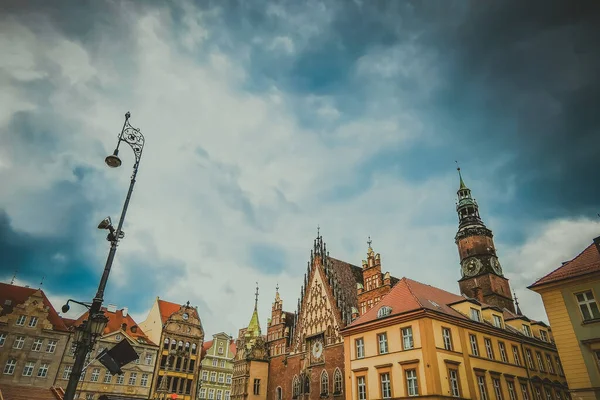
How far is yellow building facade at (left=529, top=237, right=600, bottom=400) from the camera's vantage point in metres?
20.7

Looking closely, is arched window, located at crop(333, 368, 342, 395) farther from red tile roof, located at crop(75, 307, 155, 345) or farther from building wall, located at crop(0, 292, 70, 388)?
building wall, located at crop(0, 292, 70, 388)

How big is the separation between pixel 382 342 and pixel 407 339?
8.03ft

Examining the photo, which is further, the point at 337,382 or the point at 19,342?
the point at 19,342

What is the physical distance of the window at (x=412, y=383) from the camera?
2580 centimetres

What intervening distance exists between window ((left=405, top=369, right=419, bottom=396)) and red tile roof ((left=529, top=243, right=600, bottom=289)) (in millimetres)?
9709

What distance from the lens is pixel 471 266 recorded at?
180 ft

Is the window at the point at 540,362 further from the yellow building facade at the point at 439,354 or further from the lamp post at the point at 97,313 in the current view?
the lamp post at the point at 97,313

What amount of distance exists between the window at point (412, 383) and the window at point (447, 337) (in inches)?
123

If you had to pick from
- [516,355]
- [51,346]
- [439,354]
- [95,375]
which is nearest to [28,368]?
[51,346]

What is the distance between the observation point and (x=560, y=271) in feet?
78.6

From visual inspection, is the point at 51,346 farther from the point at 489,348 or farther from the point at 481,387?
the point at 489,348

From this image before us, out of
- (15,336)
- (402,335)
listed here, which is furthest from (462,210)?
(15,336)

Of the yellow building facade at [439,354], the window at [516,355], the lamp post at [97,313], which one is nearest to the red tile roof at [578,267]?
the yellow building facade at [439,354]

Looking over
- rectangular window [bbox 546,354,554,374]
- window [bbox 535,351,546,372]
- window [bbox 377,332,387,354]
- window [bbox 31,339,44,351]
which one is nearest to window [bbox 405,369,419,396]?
window [bbox 377,332,387,354]
